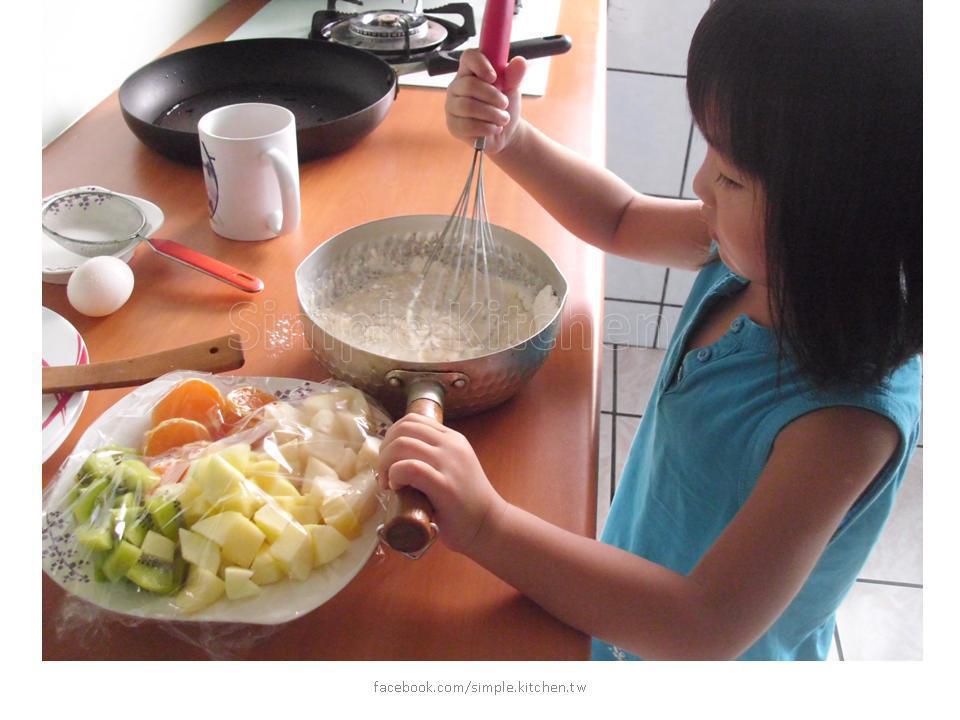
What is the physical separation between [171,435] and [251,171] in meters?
0.30

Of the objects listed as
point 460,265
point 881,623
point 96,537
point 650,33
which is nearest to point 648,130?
point 650,33

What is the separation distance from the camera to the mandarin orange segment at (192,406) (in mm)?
476

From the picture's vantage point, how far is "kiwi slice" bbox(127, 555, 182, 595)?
1.26 feet

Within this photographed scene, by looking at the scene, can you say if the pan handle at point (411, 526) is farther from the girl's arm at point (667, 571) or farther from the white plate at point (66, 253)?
the white plate at point (66, 253)

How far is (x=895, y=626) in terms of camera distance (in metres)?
1.16

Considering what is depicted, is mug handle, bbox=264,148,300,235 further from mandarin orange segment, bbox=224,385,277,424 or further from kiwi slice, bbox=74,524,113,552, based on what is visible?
kiwi slice, bbox=74,524,113,552

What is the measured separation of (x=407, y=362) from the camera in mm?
477

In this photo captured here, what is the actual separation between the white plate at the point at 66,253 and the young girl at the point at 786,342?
0.35 meters

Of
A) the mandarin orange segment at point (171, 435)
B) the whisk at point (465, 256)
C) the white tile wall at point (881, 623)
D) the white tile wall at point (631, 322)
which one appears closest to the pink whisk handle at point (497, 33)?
the whisk at point (465, 256)

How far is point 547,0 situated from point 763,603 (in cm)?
106

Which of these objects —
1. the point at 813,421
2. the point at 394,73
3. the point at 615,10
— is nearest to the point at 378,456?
the point at 813,421

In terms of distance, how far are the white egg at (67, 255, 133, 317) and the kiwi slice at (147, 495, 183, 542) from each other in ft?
0.87

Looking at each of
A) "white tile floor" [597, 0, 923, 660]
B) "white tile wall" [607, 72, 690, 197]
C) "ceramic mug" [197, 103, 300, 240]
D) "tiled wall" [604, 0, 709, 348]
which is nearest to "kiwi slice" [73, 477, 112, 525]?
"ceramic mug" [197, 103, 300, 240]

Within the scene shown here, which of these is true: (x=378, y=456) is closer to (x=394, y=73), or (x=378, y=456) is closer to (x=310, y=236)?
(x=310, y=236)
